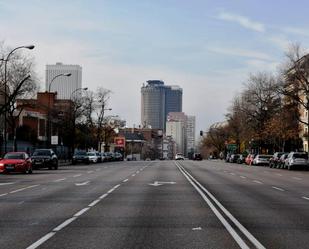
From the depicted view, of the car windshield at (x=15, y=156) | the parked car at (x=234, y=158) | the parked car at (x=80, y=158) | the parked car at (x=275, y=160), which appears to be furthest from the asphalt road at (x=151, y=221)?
the parked car at (x=234, y=158)

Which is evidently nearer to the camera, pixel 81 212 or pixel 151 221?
pixel 151 221

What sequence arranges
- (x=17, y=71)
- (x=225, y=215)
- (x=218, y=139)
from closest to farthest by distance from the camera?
(x=225, y=215) < (x=17, y=71) < (x=218, y=139)

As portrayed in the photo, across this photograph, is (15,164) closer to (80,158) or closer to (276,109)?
(80,158)

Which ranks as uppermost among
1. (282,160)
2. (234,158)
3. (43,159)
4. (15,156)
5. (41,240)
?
(234,158)

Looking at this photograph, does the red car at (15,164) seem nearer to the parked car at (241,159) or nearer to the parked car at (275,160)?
the parked car at (275,160)

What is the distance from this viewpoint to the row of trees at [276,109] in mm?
69000

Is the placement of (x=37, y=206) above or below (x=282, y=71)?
below

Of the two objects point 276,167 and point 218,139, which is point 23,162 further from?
point 218,139

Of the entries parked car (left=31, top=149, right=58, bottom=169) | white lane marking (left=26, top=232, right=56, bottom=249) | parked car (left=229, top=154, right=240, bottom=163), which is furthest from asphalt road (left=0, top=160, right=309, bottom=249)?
parked car (left=229, top=154, right=240, bottom=163)

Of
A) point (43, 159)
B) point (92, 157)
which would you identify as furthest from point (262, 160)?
point (43, 159)

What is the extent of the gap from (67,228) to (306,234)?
474 cm

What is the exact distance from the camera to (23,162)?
135ft

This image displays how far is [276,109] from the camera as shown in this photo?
91.9m

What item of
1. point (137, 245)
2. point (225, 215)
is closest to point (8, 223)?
point (137, 245)
